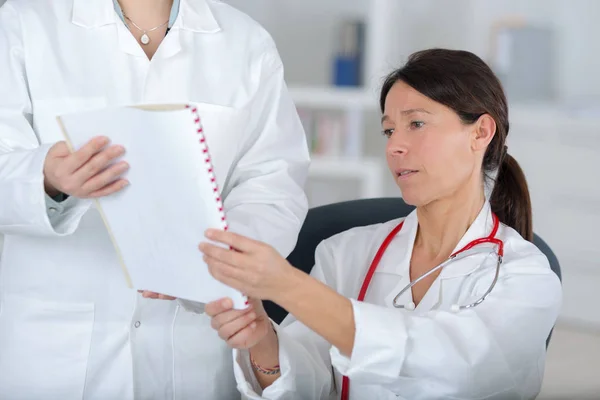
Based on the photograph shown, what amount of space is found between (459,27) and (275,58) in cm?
332

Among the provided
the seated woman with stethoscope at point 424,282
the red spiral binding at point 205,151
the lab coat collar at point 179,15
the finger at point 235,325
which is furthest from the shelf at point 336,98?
the red spiral binding at point 205,151

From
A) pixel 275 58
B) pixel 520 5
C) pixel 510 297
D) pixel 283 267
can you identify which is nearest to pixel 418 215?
pixel 510 297

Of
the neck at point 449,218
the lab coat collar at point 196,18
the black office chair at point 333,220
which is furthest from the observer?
the black office chair at point 333,220

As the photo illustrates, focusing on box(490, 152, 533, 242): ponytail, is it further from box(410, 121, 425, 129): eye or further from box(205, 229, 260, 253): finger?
box(205, 229, 260, 253): finger

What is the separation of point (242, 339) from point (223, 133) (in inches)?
13.6

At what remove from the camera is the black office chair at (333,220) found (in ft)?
6.19

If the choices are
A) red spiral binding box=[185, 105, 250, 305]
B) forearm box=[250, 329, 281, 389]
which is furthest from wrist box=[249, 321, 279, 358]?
red spiral binding box=[185, 105, 250, 305]

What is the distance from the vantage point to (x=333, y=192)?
4.73m

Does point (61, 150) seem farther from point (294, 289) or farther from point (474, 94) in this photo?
point (474, 94)

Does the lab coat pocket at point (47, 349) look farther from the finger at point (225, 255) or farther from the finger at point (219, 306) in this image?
the finger at point (225, 255)

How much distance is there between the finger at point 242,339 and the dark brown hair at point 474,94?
22.7 inches

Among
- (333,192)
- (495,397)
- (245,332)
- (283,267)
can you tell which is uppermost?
(283,267)

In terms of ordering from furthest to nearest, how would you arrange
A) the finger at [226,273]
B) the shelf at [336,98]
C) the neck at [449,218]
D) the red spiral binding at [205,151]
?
the shelf at [336,98], the neck at [449,218], the finger at [226,273], the red spiral binding at [205,151]

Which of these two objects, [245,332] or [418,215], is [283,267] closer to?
[245,332]
